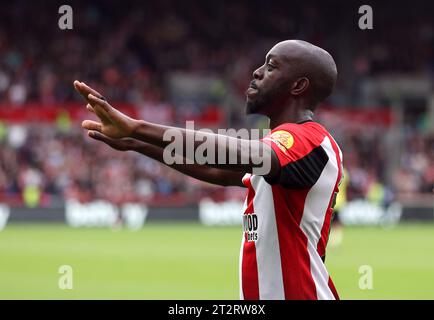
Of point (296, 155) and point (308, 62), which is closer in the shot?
point (296, 155)

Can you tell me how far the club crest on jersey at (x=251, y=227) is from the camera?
179 inches

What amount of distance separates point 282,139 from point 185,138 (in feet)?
1.66

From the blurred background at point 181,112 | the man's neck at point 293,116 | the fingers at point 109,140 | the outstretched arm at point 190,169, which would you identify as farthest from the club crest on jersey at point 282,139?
the blurred background at point 181,112

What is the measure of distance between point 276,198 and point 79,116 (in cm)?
2608

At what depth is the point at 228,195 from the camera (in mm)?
30391

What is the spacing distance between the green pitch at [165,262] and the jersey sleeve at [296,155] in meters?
7.75

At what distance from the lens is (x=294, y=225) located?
446 cm

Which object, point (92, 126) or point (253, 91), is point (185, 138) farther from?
point (253, 91)

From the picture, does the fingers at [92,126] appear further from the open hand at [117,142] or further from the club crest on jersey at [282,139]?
the club crest on jersey at [282,139]
